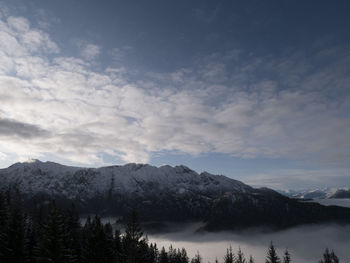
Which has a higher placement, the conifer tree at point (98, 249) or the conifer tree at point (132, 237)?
the conifer tree at point (132, 237)

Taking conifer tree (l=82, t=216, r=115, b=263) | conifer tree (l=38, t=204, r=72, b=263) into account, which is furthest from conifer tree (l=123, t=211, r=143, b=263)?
conifer tree (l=82, t=216, r=115, b=263)

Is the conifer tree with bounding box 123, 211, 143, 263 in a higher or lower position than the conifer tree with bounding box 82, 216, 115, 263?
higher

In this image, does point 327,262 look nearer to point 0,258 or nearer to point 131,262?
point 131,262

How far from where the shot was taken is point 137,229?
1225 inches

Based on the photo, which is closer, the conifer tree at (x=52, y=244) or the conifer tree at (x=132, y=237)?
the conifer tree at (x=52, y=244)

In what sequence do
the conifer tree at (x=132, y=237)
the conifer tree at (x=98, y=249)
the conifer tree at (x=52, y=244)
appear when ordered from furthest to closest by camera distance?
the conifer tree at (x=98, y=249), the conifer tree at (x=132, y=237), the conifer tree at (x=52, y=244)

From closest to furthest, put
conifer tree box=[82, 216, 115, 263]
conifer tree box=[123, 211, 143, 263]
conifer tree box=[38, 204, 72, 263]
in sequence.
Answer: conifer tree box=[38, 204, 72, 263], conifer tree box=[123, 211, 143, 263], conifer tree box=[82, 216, 115, 263]

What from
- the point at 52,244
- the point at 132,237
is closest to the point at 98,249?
the point at 132,237

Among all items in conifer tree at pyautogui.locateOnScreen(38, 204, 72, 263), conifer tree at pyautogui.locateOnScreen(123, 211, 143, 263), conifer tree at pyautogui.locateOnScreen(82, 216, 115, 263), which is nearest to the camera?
conifer tree at pyautogui.locateOnScreen(38, 204, 72, 263)

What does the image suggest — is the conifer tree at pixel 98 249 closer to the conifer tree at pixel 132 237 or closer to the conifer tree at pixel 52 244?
the conifer tree at pixel 132 237

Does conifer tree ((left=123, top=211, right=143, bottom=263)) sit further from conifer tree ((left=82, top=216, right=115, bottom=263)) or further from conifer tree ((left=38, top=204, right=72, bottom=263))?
conifer tree ((left=82, top=216, right=115, bottom=263))

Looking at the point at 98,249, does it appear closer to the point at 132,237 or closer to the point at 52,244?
the point at 132,237

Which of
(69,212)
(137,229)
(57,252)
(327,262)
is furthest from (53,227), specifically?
(327,262)

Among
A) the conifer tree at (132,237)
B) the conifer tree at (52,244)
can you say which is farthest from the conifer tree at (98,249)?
the conifer tree at (52,244)
